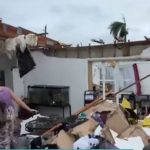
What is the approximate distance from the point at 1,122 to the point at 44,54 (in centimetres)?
771

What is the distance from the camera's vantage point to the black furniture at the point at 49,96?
10.8 meters

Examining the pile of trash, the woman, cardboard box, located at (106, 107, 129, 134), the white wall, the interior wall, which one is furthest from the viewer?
the white wall

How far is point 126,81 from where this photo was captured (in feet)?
34.2

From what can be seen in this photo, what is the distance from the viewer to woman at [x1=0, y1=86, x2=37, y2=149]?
414cm

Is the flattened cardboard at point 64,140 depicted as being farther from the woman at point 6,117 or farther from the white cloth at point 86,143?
the woman at point 6,117

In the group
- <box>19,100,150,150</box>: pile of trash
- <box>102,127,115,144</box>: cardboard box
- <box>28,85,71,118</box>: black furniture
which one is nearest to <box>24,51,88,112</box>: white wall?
<box>28,85,71,118</box>: black furniture

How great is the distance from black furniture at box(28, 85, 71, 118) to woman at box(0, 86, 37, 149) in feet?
21.2

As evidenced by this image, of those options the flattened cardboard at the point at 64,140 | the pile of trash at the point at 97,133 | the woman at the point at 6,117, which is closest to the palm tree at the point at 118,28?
the pile of trash at the point at 97,133

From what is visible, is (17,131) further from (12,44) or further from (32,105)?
(32,105)

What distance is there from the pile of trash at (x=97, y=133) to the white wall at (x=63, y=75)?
3560 mm

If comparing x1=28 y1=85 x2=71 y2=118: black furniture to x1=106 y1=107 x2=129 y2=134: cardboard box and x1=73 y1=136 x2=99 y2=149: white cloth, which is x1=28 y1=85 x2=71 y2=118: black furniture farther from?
x1=73 y1=136 x2=99 y2=149: white cloth

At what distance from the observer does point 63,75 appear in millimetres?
11648

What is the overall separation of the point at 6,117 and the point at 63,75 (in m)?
7.50

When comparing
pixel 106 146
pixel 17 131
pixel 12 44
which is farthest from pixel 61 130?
pixel 12 44
